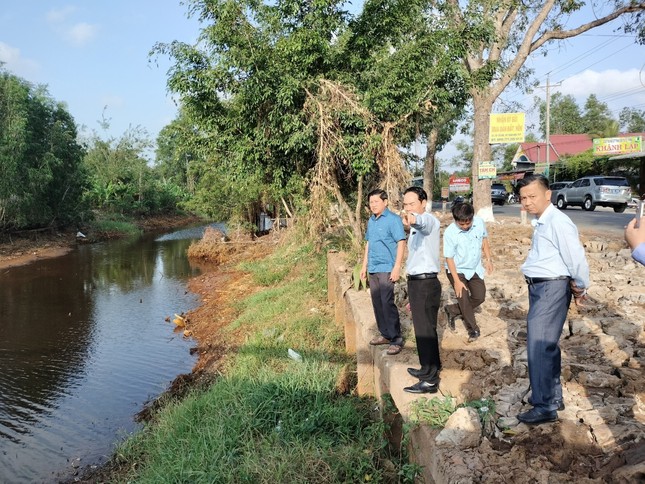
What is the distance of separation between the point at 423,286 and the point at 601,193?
2130 cm

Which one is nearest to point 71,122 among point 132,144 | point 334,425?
point 132,144

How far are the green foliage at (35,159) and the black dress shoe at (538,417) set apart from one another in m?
25.1

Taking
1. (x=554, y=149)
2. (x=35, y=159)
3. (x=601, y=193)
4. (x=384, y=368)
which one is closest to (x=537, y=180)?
(x=384, y=368)

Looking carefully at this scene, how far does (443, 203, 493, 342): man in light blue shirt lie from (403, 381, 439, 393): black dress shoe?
1306mm

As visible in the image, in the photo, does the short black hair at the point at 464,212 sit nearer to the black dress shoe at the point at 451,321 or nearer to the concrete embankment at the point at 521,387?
the black dress shoe at the point at 451,321

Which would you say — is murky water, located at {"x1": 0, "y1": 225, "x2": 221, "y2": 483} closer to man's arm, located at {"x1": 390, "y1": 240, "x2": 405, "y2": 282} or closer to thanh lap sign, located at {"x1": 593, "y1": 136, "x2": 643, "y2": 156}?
man's arm, located at {"x1": 390, "y1": 240, "x2": 405, "y2": 282}

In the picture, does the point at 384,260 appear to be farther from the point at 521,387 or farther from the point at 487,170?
the point at 487,170

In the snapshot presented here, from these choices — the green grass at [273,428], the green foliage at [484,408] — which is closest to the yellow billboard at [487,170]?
the green grass at [273,428]

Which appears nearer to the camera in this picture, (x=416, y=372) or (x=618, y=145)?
(x=416, y=372)

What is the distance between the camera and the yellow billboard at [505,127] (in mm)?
14109

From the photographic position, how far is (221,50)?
28.2 feet

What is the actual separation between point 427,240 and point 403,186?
4.62m

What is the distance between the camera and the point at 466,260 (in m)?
4.95

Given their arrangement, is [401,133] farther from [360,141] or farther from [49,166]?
[49,166]
